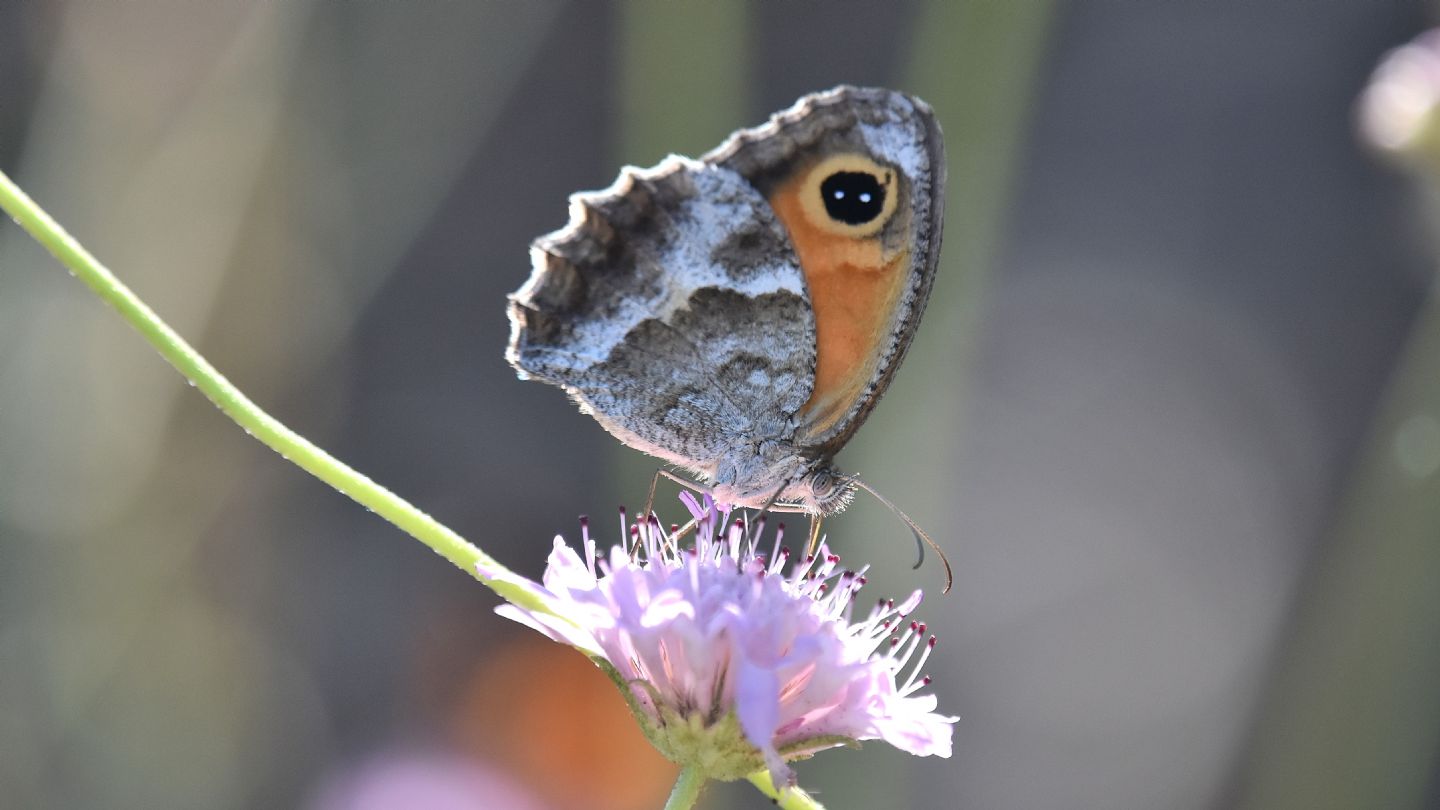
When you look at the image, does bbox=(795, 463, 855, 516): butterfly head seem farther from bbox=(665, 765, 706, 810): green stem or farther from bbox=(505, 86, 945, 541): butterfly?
bbox=(665, 765, 706, 810): green stem

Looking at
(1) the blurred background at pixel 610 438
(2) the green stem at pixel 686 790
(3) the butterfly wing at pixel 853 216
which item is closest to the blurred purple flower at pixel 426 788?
(1) the blurred background at pixel 610 438

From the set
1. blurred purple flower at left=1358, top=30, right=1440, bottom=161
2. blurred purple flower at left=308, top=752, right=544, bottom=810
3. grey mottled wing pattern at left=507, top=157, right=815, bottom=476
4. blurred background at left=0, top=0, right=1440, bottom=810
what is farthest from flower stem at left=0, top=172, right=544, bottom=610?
blurred purple flower at left=1358, top=30, right=1440, bottom=161

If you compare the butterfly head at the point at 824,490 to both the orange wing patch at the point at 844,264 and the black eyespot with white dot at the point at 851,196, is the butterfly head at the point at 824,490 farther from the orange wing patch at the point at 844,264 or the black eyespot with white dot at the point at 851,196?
the black eyespot with white dot at the point at 851,196

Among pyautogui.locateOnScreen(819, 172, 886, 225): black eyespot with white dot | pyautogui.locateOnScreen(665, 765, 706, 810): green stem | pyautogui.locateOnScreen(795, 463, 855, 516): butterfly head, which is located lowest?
pyautogui.locateOnScreen(665, 765, 706, 810): green stem

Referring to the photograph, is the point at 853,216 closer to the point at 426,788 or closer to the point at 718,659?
the point at 718,659

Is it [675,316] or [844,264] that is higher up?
[844,264]

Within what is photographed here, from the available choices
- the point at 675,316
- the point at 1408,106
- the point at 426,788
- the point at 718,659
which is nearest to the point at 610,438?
the point at 426,788
